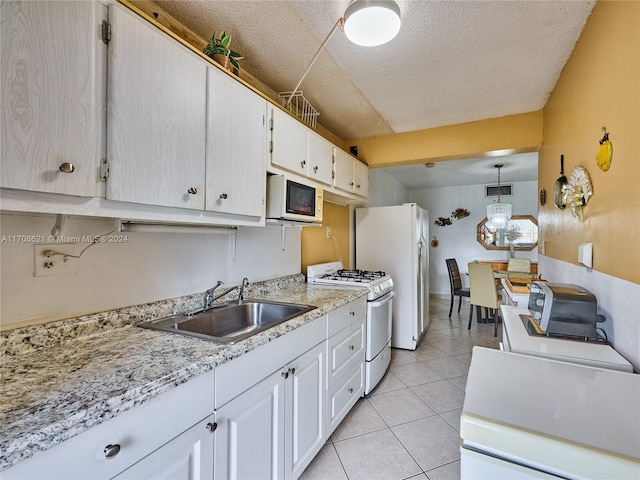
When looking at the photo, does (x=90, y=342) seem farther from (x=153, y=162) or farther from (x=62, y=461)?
(x=153, y=162)

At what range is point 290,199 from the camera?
70.7 inches

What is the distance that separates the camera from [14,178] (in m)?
0.76

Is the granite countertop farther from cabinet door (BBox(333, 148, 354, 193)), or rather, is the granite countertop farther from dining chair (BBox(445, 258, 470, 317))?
dining chair (BBox(445, 258, 470, 317))

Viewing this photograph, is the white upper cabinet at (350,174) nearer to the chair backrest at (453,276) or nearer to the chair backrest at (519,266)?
the chair backrest at (453,276)

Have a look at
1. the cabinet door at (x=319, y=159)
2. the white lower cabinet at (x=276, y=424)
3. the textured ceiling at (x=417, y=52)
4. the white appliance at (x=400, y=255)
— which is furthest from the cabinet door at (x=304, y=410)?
the white appliance at (x=400, y=255)

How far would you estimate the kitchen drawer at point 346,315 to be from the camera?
1.73 metres

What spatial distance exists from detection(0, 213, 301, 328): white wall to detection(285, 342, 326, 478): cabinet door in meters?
0.70

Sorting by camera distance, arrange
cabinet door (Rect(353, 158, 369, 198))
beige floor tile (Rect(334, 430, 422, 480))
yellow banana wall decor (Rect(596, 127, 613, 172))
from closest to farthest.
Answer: yellow banana wall decor (Rect(596, 127, 613, 172)) < beige floor tile (Rect(334, 430, 422, 480)) < cabinet door (Rect(353, 158, 369, 198))

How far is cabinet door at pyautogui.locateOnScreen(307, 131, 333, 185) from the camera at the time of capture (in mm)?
2141

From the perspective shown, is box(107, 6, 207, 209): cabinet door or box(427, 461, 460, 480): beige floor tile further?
box(427, 461, 460, 480): beige floor tile

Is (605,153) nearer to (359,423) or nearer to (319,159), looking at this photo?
(319,159)

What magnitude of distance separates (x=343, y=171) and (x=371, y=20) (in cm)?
141

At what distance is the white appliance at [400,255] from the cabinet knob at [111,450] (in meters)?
3.00

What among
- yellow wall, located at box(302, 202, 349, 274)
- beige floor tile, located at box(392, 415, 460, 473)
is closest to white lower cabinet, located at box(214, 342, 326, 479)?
beige floor tile, located at box(392, 415, 460, 473)
